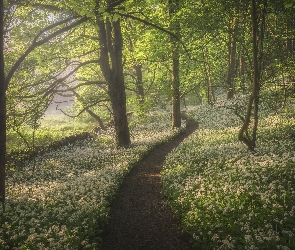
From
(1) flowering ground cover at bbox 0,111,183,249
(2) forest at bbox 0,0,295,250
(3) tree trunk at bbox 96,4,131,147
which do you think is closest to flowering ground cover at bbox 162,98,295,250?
(2) forest at bbox 0,0,295,250

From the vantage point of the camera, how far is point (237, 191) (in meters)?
9.51

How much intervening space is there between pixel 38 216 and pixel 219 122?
63.8ft

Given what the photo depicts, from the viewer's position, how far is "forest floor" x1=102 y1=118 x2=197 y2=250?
8602 millimetres

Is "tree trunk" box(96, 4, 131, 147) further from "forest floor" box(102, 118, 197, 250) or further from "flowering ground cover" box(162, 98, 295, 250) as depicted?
"forest floor" box(102, 118, 197, 250)

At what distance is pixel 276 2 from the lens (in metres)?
13.0

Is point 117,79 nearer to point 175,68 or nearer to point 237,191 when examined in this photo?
point 175,68

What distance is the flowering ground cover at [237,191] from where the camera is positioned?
7.34m

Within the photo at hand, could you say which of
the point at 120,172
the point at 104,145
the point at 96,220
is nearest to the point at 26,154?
the point at 104,145

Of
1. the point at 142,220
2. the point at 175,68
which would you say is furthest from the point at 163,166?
the point at 175,68

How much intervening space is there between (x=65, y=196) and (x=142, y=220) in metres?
3.74

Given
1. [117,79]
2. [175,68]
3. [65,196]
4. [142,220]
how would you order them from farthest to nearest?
[175,68] → [117,79] → [65,196] → [142,220]

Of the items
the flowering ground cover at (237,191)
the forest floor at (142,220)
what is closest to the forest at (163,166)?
the flowering ground cover at (237,191)

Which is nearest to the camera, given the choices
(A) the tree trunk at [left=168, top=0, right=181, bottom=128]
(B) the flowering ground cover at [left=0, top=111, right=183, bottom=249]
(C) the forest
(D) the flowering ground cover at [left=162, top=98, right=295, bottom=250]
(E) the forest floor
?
(D) the flowering ground cover at [left=162, top=98, right=295, bottom=250]

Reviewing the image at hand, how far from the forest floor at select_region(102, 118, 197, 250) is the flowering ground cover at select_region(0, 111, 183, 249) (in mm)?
494
